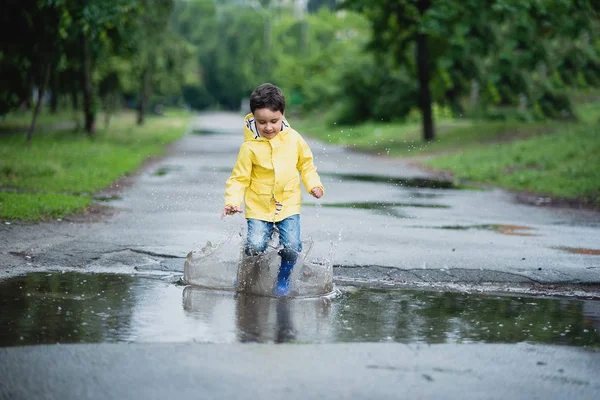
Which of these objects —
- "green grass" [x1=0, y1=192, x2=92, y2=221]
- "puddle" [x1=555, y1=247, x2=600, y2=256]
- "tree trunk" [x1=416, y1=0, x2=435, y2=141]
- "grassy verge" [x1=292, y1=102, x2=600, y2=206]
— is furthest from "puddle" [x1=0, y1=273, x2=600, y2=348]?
"tree trunk" [x1=416, y1=0, x2=435, y2=141]

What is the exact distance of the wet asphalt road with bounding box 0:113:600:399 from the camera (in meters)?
4.65

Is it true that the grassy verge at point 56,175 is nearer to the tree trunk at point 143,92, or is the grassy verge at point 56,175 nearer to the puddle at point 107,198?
the puddle at point 107,198

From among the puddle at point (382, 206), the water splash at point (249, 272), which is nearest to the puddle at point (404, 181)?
the puddle at point (382, 206)

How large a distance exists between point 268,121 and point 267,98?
0.21 meters

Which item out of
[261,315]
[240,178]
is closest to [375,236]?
[240,178]

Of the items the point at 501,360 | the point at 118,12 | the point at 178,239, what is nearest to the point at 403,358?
the point at 501,360

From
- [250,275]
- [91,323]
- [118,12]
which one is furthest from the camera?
[118,12]

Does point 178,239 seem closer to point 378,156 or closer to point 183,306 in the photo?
point 183,306

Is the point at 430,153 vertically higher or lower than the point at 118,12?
lower

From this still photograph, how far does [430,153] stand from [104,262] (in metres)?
23.9

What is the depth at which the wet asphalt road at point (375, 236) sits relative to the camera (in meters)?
8.28

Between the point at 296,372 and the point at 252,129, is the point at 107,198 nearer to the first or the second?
the point at 252,129

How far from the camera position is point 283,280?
7.11 m

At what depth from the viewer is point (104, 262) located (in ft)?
27.1
